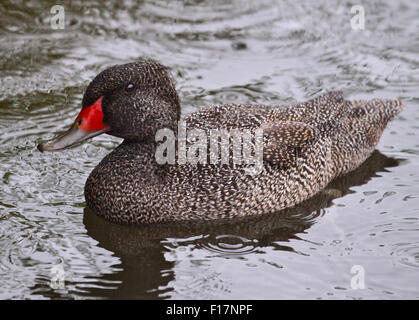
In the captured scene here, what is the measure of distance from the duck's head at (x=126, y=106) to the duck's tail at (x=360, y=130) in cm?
235

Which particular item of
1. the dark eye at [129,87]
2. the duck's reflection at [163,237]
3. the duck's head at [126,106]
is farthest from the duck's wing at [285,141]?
the dark eye at [129,87]

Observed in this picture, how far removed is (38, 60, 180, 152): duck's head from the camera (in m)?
8.71

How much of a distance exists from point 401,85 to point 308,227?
3914 mm

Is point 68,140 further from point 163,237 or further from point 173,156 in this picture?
point 163,237

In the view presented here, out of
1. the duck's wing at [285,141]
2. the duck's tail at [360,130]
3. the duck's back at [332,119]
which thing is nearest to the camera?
the duck's wing at [285,141]

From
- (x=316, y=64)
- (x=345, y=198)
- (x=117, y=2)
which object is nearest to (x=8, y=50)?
(x=117, y=2)

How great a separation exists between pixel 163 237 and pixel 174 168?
786 millimetres

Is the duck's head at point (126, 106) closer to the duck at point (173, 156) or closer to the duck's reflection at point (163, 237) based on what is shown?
the duck at point (173, 156)

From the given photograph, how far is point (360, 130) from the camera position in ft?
34.4

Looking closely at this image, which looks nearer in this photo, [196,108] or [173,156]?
[173,156]

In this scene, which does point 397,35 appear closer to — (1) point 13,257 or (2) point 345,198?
(2) point 345,198

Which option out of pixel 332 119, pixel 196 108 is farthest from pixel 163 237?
pixel 196 108

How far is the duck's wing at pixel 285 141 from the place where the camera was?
9320 millimetres

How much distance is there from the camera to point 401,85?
12.2 metres
